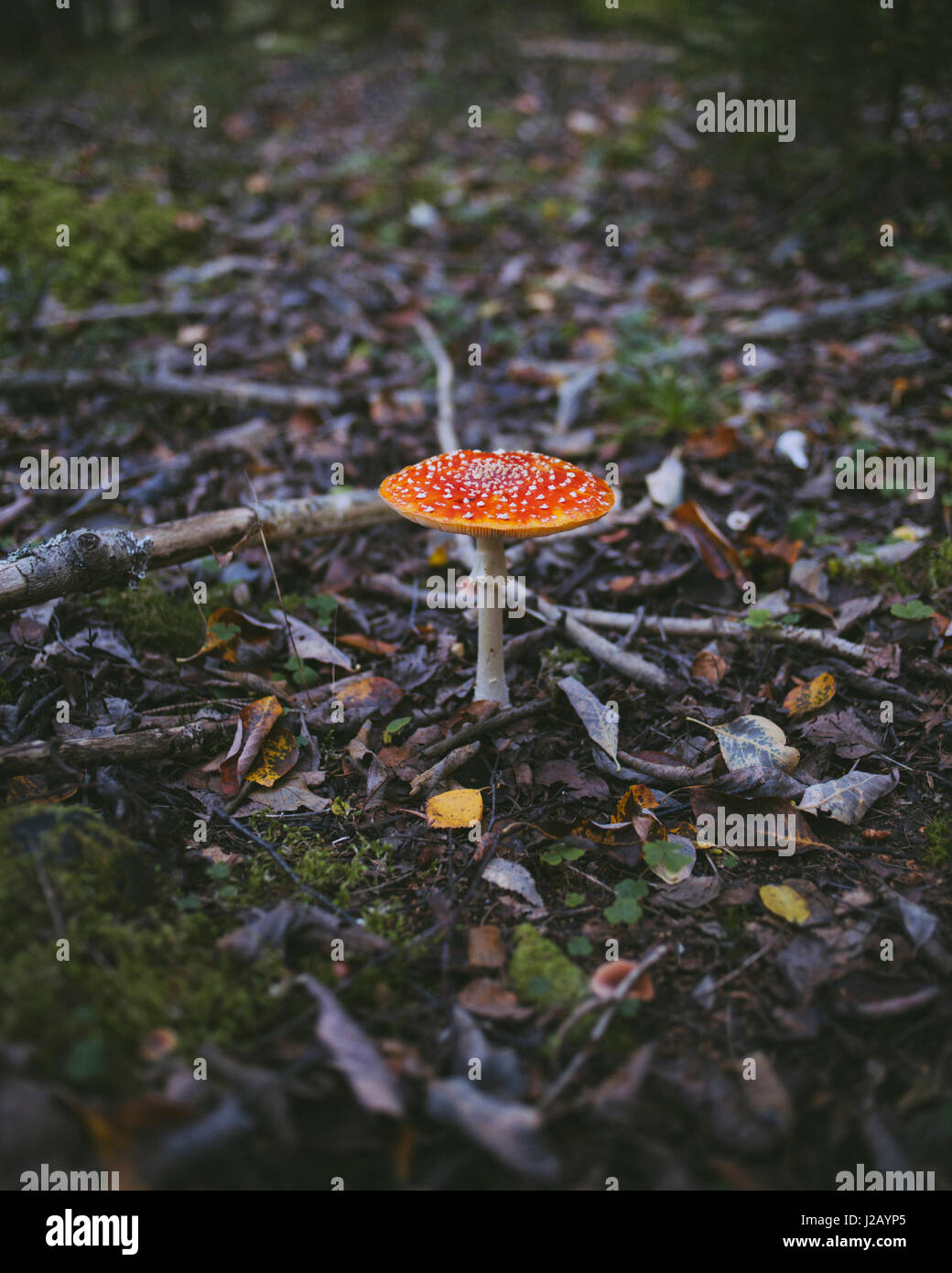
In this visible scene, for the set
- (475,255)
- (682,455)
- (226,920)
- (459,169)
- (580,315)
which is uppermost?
(459,169)

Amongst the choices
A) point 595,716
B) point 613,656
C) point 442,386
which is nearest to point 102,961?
point 595,716

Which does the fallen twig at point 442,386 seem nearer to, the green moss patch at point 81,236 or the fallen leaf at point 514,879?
the green moss patch at point 81,236

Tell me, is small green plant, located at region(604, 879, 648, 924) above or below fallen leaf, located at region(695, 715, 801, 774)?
below

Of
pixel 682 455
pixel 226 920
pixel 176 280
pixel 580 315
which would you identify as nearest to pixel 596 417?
pixel 682 455

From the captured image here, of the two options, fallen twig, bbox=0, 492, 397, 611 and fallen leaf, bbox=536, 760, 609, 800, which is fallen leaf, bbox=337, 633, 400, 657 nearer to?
fallen twig, bbox=0, 492, 397, 611

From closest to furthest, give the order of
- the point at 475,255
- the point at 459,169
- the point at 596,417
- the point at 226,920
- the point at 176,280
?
the point at 226,920
the point at 596,417
the point at 176,280
the point at 475,255
the point at 459,169

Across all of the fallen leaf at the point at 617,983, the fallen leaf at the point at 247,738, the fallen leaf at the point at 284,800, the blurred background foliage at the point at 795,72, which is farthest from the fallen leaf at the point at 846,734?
the blurred background foliage at the point at 795,72

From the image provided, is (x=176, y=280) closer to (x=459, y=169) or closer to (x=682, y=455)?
(x=459, y=169)

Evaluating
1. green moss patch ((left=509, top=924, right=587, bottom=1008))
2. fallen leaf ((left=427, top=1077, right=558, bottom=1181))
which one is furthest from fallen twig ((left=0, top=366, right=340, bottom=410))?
fallen leaf ((left=427, top=1077, right=558, bottom=1181))
